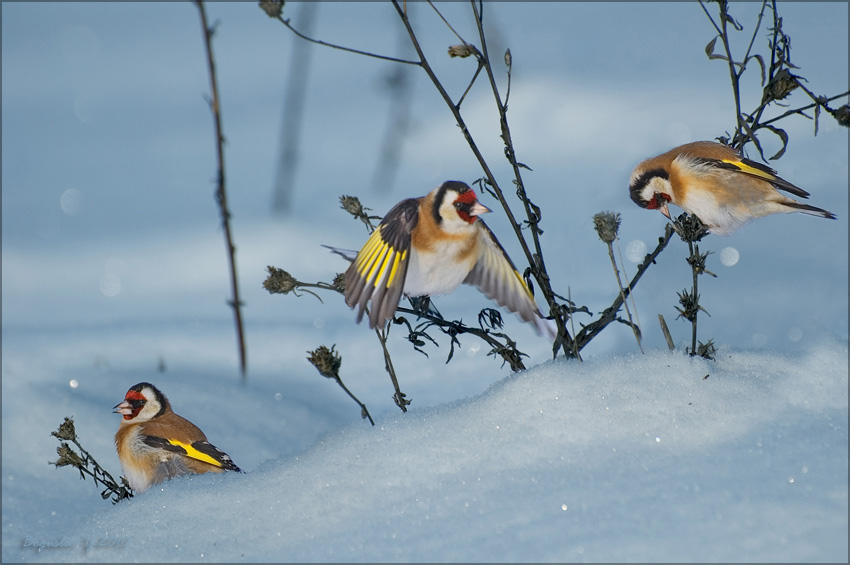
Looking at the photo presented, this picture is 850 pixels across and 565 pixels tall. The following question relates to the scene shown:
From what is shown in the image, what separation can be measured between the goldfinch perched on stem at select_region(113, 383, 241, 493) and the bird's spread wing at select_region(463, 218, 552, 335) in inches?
42.1

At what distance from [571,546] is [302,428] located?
2209 mm

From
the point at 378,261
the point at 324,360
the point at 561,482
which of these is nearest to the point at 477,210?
the point at 378,261

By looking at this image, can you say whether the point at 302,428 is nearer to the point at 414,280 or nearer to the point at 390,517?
the point at 414,280

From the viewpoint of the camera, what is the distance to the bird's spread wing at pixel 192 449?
282 cm

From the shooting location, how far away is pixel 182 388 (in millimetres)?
3852

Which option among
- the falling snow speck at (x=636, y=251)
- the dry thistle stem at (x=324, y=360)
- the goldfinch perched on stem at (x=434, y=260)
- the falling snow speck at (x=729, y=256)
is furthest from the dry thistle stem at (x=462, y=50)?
the falling snow speck at (x=729, y=256)

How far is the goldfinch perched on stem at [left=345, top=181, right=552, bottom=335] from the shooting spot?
→ 203 cm

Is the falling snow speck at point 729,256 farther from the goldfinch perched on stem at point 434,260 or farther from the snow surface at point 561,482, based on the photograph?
the goldfinch perched on stem at point 434,260

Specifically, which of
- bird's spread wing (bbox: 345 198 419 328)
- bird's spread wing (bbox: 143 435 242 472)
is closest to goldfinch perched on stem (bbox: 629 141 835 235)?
bird's spread wing (bbox: 345 198 419 328)

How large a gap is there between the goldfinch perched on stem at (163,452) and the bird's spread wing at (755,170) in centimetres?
179

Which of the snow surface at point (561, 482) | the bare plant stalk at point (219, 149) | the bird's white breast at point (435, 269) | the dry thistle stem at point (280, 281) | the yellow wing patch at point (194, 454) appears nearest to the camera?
the snow surface at point (561, 482)

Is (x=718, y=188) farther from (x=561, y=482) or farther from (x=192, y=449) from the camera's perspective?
(x=192, y=449)

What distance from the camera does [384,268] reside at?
2.05m

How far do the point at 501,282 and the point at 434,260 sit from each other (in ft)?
0.88
